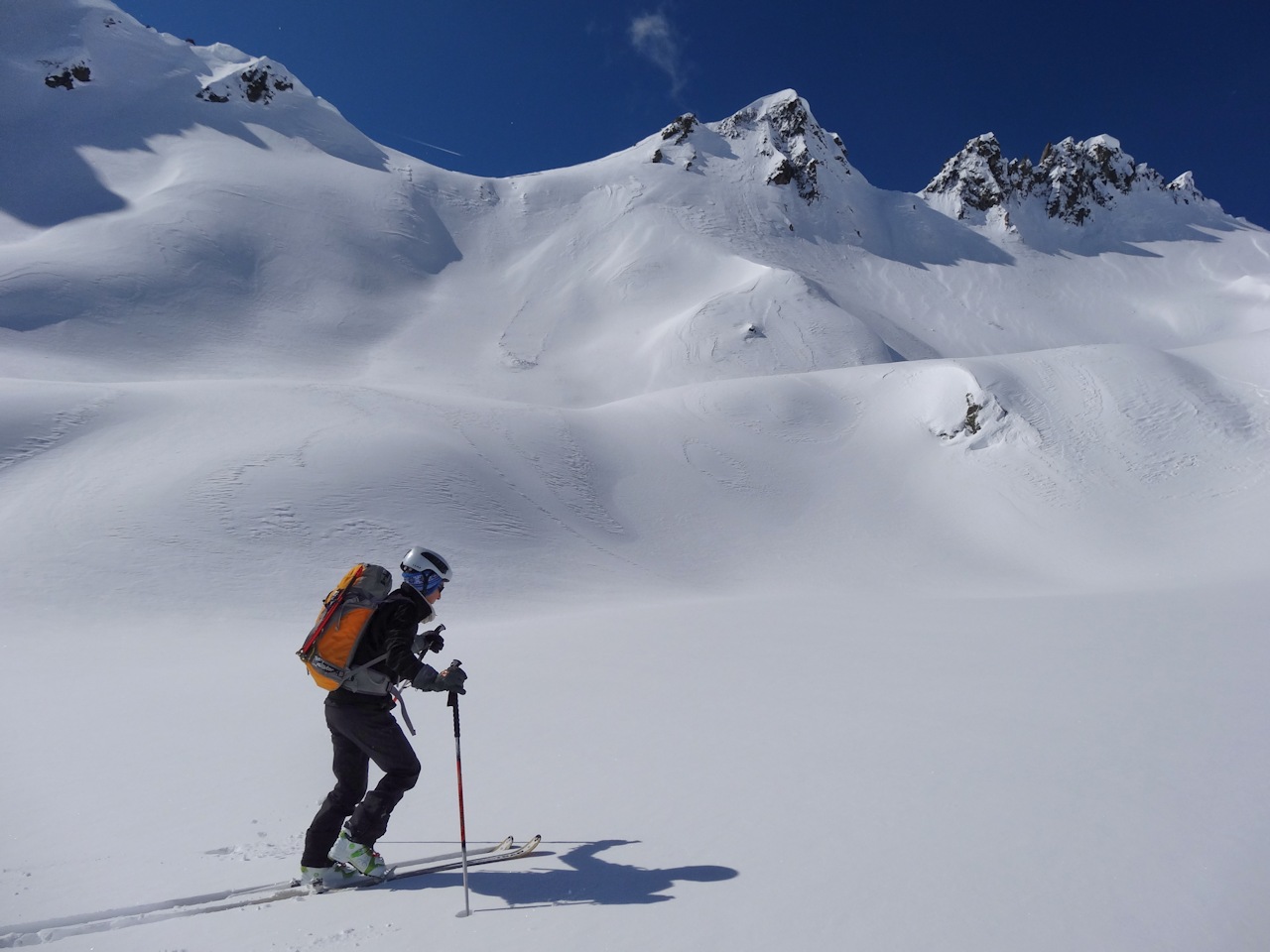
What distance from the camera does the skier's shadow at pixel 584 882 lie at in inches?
144

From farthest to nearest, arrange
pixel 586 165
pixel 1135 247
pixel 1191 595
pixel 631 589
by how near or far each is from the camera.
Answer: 1. pixel 1135 247
2. pixel 586 165
3. pixel 631 589
4. pixel 1191 595

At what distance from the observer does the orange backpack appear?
3895 millimetres

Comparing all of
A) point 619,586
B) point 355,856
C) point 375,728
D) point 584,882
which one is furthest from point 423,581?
point 619,586

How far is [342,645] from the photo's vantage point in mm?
3889

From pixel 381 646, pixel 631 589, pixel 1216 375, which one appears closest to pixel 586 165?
pixel 1216 375

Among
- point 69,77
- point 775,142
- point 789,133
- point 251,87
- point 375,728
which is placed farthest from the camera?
point 789,133

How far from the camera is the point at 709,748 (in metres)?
5.67

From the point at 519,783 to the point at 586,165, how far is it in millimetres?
80142

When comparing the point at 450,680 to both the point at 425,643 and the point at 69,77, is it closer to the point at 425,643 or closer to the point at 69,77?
the point at 425,643

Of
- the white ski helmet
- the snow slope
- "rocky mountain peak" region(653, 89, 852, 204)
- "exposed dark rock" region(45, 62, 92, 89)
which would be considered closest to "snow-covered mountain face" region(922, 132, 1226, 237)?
"rocky mountain peak" region(653, 89, 852, 204)

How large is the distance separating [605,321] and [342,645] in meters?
47.7

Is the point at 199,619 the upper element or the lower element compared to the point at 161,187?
lower

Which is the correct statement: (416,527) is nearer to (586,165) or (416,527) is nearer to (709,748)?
(709,748)

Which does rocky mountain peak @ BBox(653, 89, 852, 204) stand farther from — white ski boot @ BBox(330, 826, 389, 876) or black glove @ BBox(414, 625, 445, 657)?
white ski boot @ BBox(330, 826, 389, 876)
